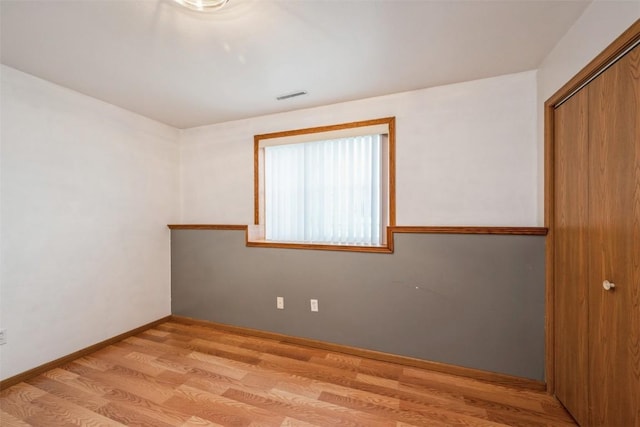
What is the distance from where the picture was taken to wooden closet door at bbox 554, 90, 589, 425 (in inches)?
58.2

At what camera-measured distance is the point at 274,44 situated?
5.45ft

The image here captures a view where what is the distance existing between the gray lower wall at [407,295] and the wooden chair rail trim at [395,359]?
38 mm

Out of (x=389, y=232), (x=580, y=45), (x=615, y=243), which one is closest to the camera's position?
(x=615, y=243)

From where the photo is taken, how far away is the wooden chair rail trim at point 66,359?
1927 mm

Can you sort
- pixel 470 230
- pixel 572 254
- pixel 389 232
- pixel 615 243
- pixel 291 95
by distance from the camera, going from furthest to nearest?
pixel 291 95
pixel 389 232
pixel 470 230
pixel 572 254
pixel 615 243

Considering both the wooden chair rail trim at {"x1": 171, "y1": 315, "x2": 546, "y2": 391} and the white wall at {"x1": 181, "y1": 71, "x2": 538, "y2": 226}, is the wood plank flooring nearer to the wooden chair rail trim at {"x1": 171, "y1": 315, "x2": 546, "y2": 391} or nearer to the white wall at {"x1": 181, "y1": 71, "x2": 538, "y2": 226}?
the wooden chair rail trim at {"x1": 171, "y1": 315, "x2": 546, "y2": 391}

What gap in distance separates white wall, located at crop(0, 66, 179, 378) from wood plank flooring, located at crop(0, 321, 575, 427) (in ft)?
1.14

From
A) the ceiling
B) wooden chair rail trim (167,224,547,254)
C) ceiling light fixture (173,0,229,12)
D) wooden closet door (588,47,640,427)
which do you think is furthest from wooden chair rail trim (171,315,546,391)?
ceiling light fixture (173,0,229,12)

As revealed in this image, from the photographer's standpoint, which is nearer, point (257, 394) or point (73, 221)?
point (257, 394)

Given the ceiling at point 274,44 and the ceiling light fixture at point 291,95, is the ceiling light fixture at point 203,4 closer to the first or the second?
the ceiling at point 274,44

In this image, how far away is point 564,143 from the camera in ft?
5.48

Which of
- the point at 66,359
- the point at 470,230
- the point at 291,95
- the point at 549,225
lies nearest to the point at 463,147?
the point at 470,230

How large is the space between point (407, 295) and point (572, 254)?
1.10 metres

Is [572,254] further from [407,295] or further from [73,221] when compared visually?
[73,221]
